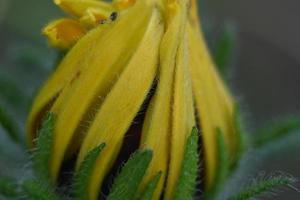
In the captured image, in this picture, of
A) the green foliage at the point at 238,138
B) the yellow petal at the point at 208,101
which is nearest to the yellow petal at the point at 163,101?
the yellow petal at the point at 208,101

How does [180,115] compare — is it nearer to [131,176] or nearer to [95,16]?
[131,176]

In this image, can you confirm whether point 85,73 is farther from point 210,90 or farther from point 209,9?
point 209,9

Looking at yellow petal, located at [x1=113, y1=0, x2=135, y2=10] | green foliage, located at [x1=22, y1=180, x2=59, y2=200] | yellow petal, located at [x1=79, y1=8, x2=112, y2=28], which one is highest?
yellow petal, located at [x1=113, y1=0, x2=135, y2=10]

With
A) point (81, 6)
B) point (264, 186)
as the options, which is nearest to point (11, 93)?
point (81, 6)

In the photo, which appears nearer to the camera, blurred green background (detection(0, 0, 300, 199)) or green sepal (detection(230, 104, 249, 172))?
green sepal (detection(230, 104, 249, 172))

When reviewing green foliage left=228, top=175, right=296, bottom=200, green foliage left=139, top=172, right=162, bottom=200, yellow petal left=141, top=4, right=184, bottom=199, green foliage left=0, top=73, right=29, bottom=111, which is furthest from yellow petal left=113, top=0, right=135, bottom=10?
green foliage left=0, top=73, right=29, bottom=111

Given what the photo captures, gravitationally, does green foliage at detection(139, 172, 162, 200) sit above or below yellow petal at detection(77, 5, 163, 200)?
below

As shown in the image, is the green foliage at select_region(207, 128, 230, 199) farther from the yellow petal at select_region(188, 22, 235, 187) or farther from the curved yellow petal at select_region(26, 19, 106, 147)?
the curved yellow petal at select_region(26, 19, 106, 147)

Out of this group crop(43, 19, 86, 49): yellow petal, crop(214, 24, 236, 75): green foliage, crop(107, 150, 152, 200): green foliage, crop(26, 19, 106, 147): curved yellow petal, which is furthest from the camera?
crop(214, 24, 236, 75): green foliage
